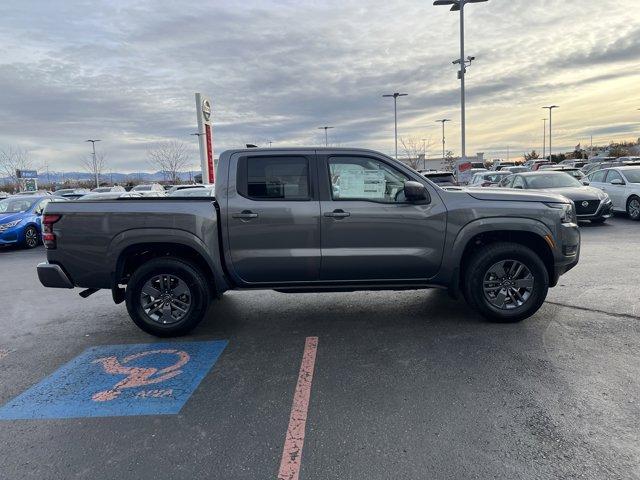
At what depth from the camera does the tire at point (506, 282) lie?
491 cm

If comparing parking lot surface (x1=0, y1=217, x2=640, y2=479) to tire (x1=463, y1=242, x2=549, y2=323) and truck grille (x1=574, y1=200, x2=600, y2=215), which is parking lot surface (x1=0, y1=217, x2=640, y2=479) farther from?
truck grille (x1=574, y1=200, x2=600, y2=215)

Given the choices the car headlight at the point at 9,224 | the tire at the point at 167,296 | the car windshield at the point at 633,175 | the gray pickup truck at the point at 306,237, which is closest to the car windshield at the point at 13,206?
the car headlight at the point at 9,224

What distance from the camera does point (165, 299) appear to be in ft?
16.2

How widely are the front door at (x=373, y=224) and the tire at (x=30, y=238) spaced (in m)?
12.0

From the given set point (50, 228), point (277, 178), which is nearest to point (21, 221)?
point (50, 228)

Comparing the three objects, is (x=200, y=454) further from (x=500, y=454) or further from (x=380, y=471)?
(x=500, y=454)

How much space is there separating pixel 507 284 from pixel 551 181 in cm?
963

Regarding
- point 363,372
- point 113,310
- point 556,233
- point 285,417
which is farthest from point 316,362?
point 113,310

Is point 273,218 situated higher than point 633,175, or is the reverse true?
point 633,175

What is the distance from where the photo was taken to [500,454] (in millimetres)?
2785

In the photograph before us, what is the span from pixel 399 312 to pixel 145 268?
2957mm

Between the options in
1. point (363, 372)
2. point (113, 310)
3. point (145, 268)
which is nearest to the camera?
point (363, 372)

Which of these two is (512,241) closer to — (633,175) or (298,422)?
(298,422)

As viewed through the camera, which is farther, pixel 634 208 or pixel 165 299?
pixel 634 208
